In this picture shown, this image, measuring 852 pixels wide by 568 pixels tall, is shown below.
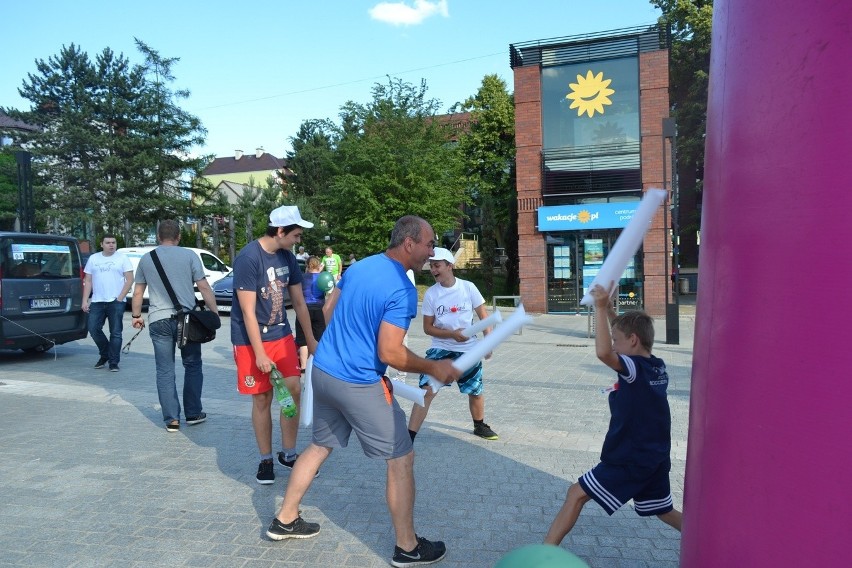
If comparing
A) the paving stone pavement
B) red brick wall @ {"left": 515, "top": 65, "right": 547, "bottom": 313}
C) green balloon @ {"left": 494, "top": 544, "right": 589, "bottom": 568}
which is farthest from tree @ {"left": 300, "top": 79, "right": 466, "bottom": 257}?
green balloon @ {"left": 494, "top": 544, "right": 589, "bottom": 568}

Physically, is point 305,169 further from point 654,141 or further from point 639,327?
Result: point 639,327

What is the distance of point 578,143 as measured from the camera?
750 inches

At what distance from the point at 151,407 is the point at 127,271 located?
9.65ft

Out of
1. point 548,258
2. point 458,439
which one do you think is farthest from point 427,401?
point 548,258

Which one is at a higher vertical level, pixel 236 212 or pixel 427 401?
pixel 236 212

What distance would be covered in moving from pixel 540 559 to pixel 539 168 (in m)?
18.2

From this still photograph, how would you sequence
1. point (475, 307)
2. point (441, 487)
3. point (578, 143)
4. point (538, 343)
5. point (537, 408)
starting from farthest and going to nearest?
point (578, 143)
point (538, 343)
point (537, 408)
point (475, 307)
point (441, 487)

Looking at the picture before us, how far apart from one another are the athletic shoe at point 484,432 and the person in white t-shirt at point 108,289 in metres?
5.69

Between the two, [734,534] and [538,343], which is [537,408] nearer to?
[734,534]

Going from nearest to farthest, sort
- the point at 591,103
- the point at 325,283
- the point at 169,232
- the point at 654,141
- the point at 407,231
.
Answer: the point at 407,231
the point at 169,232
the point at 325,283
the point at 654,141
the point at 591,103

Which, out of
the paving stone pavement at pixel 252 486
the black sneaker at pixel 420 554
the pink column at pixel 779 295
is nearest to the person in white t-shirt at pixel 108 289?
the paving stone pavement at pixel 252 486

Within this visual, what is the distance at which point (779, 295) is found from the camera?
190 cm

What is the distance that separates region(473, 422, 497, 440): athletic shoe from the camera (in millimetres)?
5931

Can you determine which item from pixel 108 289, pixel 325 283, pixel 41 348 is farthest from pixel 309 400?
pixel 41 348
